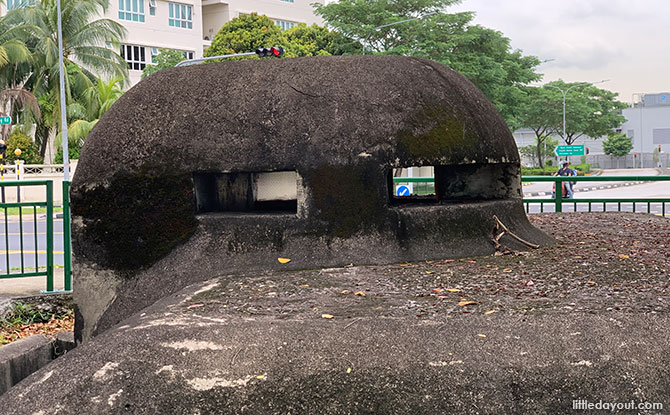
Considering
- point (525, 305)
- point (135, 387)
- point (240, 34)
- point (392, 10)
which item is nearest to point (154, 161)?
point (135, 387)

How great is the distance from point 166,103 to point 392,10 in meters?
25.3

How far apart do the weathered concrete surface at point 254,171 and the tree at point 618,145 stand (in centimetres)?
6611

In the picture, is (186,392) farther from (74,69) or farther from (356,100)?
(74,69)

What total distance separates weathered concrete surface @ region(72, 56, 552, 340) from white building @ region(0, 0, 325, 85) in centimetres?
3655

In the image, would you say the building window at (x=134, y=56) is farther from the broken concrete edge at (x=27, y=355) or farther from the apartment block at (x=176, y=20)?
the broken concrete edge at (x=27, y=355)

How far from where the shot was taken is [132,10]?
142ft

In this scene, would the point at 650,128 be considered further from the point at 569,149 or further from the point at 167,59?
the point at 167,59

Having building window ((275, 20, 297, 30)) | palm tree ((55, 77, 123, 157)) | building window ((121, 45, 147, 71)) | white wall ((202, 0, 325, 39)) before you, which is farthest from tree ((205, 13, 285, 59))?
palm tree ((55, 77, 123, 157))

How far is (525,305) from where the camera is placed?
479 cm

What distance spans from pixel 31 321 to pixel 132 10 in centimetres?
3770

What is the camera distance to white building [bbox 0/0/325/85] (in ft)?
142

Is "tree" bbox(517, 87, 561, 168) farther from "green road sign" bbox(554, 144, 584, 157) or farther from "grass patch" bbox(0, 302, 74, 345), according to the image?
"grass patch" bbox(0, 302, 74, 345)

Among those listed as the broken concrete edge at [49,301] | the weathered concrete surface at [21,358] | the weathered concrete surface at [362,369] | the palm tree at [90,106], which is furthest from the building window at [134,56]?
the weathered concrete surface at [362,369]

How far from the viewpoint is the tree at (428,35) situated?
28.7 m
